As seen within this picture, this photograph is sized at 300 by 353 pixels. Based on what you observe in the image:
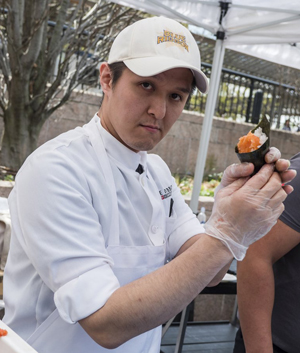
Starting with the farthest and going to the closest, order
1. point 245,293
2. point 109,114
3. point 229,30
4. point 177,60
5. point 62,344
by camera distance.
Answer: point 229,30
point 245,293
point 109,114
point 177,60
point 62,344

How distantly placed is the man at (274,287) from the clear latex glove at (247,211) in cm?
33

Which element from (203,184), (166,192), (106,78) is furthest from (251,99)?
(106,78)

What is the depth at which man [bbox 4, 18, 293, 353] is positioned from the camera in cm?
122

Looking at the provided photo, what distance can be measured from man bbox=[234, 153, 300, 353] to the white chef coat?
0.34 m

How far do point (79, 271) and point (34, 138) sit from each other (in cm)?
485

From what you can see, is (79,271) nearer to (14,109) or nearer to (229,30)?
(229,30)

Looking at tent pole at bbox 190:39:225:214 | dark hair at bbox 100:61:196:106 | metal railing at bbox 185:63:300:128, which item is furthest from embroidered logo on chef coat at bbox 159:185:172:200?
metal railing at bbox 185:63:300:128

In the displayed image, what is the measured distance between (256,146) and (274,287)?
0.62 metres

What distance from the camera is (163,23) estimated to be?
152 centimetres

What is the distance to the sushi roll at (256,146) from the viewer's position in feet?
4.54

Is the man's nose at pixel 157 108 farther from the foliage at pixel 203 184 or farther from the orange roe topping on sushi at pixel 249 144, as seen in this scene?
the foliage at pixel 203 184

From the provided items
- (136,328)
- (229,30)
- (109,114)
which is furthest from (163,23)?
(229,30)

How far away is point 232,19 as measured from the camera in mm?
4312

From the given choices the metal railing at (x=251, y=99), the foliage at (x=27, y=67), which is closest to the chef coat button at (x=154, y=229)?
the foliage at (x=27, y=67)
